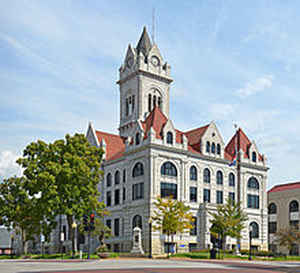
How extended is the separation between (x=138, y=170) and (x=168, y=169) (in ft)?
13.9

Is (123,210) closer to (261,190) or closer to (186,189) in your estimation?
(186,189)

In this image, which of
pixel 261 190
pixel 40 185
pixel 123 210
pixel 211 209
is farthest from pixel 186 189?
pixel 40 185

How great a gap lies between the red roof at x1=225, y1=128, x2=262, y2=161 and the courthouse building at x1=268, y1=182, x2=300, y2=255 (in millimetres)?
11989

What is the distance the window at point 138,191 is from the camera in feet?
214

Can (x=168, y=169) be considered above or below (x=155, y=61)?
below

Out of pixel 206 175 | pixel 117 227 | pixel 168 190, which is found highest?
pixel 206 175

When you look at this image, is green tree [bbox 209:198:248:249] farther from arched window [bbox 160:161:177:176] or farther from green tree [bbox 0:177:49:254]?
green tree [bbox 0:177:49:254]

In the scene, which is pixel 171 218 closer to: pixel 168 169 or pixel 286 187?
pixel 168 169

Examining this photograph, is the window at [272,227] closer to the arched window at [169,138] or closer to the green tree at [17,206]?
the arched window at [169,138]

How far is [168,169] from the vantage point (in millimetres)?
66000

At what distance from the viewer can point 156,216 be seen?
202 ft

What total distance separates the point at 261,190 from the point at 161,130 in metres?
22.0

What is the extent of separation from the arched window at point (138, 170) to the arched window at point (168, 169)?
9.31ft

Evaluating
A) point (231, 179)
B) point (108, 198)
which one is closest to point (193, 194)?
point (231, 179)
